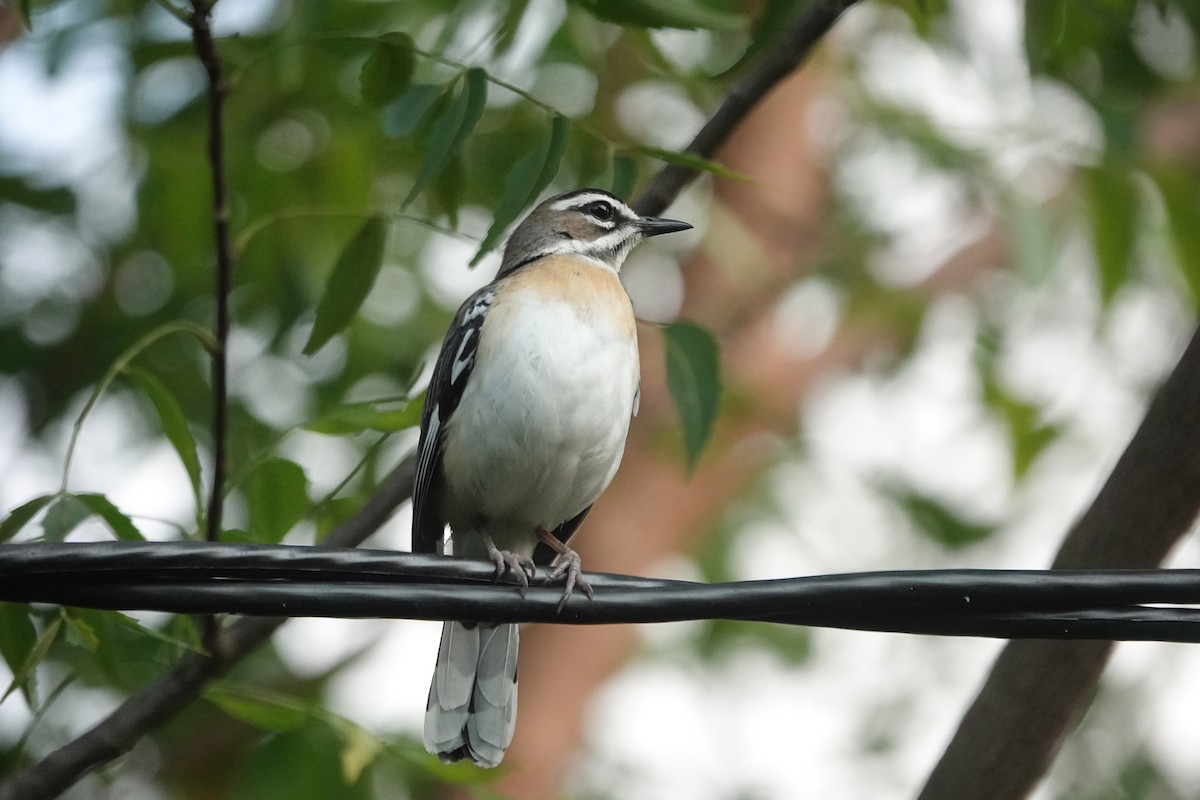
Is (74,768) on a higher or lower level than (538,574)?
lower

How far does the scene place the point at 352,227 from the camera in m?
6.73

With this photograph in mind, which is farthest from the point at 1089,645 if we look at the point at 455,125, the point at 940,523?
the point at 940,523

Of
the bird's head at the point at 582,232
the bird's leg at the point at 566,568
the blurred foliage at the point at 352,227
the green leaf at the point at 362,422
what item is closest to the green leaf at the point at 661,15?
the blurred foliage at the point at 352,227

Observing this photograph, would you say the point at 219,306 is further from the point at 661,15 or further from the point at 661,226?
the point at 661,226

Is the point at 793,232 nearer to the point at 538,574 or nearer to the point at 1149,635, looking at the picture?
the point at 538,574

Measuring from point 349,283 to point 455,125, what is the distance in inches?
26.5

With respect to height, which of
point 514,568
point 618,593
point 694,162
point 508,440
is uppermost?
point 694,162

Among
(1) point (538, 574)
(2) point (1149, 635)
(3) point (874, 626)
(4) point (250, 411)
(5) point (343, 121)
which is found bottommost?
(4) point (250, 411)

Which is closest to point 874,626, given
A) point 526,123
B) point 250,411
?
point 526,123

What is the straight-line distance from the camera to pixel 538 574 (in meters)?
4.46

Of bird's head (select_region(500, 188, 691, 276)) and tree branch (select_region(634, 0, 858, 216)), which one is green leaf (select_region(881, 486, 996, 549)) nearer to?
bird's head (select_region(500, 188, 691, 276))

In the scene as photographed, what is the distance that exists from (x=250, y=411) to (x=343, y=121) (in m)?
2.18

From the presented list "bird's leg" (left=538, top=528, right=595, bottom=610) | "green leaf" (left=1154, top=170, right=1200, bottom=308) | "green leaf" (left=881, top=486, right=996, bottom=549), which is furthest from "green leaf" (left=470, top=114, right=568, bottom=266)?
"green leaf" (left=881, top=486, right=996, bottom=549)

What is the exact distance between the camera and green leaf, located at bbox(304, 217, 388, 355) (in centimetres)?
427
